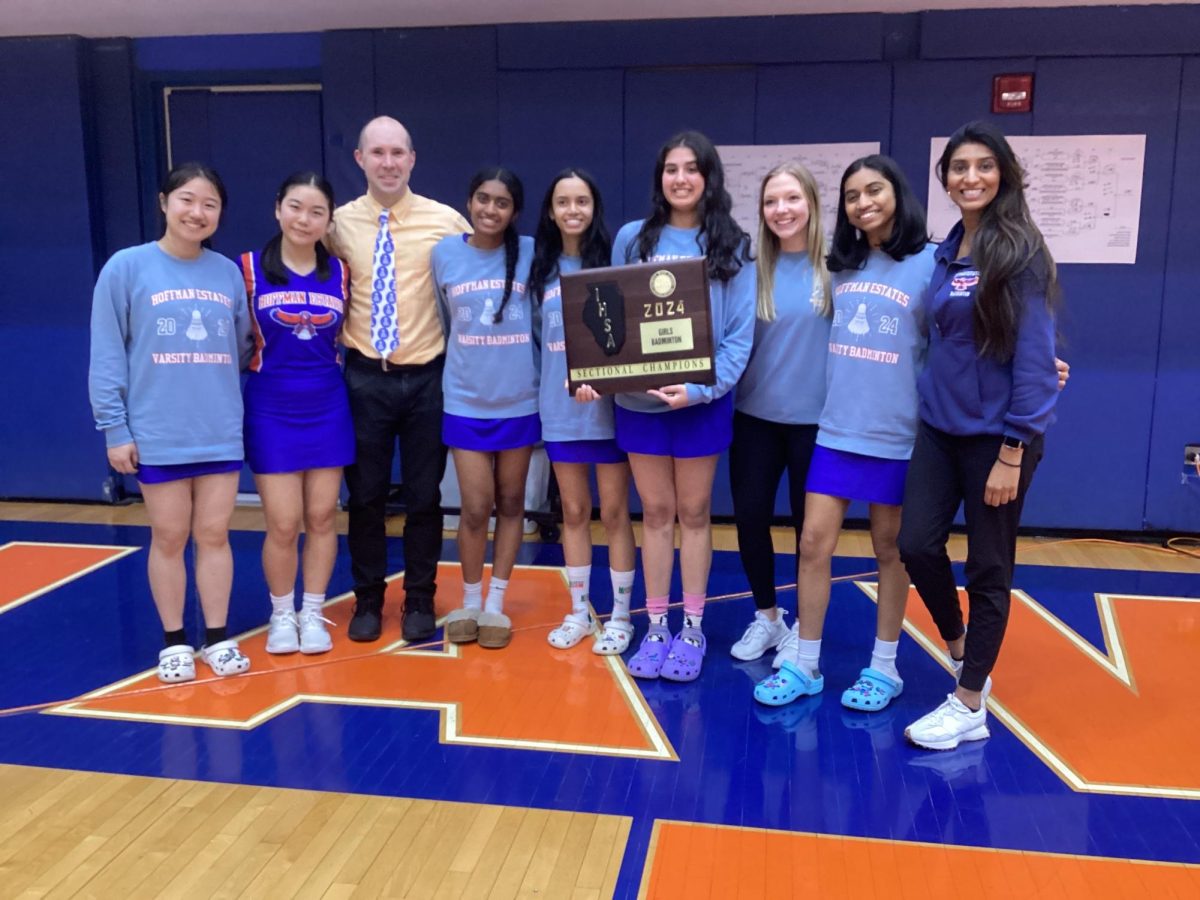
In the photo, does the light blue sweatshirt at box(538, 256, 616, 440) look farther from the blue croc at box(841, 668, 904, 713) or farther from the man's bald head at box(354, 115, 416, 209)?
the blue croc at box(841, 668, 904, 713)

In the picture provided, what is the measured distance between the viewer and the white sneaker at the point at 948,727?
8.51ft

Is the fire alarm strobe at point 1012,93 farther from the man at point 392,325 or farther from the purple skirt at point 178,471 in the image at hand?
the purple skirt at point 178,471

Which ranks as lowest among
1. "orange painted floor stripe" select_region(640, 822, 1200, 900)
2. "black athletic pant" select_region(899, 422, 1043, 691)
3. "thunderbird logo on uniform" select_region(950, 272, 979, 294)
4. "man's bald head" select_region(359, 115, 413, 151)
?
"orange painted floor stripe" select_region(640, 822, 1200, 900)

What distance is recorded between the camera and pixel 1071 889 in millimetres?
2000

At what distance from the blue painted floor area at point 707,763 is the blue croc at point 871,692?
0.03 m

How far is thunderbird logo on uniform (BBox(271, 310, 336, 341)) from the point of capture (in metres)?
2.99

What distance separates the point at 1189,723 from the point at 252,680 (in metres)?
2.79

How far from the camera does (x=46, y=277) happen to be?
5.28m

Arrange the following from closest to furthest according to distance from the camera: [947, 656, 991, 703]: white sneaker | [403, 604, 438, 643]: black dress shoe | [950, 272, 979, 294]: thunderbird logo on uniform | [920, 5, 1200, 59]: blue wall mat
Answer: [950, 272, 979, 294]: thunderbird logo on uniform < [947, 656, 991, 703]: white sneaker < [403, 604, 438, 643]: black dress shoe < [920, 5, 1200, 59]: blue wall mat

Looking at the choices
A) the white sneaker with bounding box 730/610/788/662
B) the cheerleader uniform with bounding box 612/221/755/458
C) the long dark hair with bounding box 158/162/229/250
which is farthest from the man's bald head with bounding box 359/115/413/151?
the white sneaker with bounding box 730/610/788/662

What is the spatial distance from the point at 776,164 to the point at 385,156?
2362 millimetres

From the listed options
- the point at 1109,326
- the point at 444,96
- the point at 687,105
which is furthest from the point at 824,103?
the point at 444,96

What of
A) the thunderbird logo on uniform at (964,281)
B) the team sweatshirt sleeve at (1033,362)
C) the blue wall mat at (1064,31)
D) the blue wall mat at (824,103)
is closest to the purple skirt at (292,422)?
the thunderbird logo on uniform at (964,281)

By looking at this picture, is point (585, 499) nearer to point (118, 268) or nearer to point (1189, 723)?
point (118, 268)
